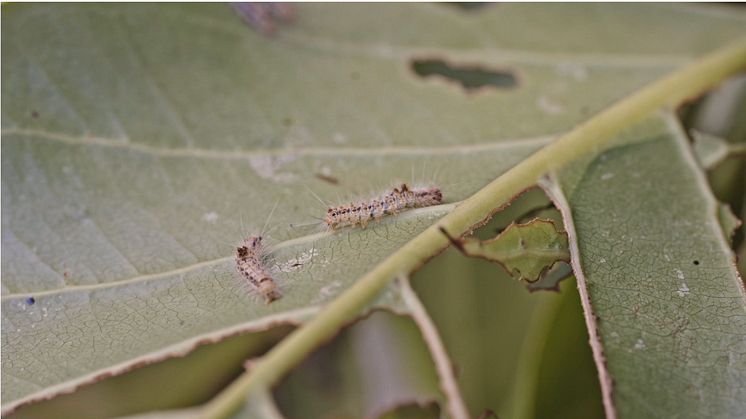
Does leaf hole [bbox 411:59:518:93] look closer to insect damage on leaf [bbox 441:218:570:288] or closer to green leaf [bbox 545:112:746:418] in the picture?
green leaf [bbox 545:112:746:418]

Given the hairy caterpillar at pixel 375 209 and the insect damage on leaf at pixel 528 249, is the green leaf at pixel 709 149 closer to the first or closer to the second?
the insect damage on leaf at pixel 528 249

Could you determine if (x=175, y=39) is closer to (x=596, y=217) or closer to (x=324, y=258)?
(x=324, y=258)

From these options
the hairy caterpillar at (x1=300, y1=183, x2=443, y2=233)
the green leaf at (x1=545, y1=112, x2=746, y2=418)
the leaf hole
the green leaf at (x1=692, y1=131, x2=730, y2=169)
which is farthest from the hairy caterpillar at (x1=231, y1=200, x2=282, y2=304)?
the green leaf at (x1=692, y1=131, x2=730, y2=169)

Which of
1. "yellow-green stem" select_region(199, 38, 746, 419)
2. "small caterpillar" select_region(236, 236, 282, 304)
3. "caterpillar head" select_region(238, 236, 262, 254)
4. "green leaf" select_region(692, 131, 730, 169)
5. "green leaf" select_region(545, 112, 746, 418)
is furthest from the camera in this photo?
"green leaf" select_region(692, 131, 730, 169)

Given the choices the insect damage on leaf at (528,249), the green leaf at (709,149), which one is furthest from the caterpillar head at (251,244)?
the green leaf at (709,149)

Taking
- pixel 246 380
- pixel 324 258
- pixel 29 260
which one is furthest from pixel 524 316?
pixel 29 260

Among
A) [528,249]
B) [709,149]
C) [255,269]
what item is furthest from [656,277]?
[255,269]
